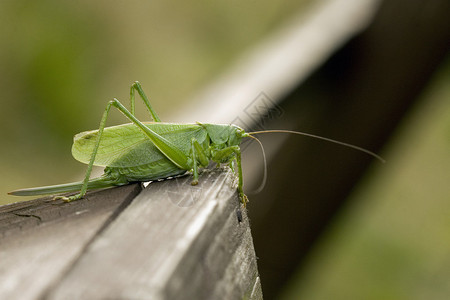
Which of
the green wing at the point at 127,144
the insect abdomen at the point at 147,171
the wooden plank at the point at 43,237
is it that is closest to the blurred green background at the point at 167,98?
the green wing at the point at 127,144

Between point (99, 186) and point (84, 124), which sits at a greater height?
point (99, 186)

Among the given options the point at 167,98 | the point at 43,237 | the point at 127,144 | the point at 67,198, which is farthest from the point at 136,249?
the point at 167,98

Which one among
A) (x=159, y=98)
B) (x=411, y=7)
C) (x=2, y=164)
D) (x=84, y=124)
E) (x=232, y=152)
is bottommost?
(x=2, y=164)

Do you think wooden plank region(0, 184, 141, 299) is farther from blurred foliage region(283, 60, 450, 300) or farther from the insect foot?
blurred foliage region(283, 60, 450, 300)

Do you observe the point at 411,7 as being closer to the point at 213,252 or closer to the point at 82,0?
the point at 213,252

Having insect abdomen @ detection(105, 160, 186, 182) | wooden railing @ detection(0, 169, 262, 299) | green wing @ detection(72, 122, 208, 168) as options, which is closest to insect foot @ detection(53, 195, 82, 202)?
wooden railing @ detection(0, 169, 262, 299)

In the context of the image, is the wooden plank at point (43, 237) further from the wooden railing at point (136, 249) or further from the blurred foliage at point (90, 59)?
the blurred foliage at point (90, 59)

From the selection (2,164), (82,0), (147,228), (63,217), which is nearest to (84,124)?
(2,164)
